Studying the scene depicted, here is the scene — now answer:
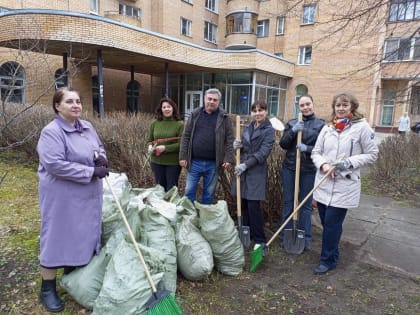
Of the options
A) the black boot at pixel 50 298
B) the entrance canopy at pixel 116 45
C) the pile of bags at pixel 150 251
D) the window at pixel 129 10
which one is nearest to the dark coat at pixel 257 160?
the pile of bags at pixel 150 251

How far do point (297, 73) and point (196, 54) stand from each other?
8.59 metres

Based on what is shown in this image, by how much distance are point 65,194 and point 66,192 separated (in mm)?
15

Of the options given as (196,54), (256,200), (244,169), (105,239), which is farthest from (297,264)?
(196,54)

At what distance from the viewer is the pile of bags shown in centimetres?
215

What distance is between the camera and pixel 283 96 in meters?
23.2

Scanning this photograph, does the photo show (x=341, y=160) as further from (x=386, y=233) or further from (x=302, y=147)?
(x=386, y=233)

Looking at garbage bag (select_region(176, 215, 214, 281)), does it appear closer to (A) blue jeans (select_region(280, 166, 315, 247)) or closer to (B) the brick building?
(A) blue jeans (select_region(280, 166, 315, 247))

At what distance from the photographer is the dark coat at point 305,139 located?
3.33m

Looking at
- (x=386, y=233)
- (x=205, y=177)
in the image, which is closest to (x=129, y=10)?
(x=205, y=177)

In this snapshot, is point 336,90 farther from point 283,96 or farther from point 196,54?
point 196,54

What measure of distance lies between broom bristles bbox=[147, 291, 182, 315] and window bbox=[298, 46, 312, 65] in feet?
74.3

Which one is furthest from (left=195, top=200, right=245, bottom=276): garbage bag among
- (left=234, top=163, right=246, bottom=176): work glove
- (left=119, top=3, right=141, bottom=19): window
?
(left=119, top=3, right=141, bottom=19): window

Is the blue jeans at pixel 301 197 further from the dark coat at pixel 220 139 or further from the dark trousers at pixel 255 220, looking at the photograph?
the dark coat at pixel 220 139

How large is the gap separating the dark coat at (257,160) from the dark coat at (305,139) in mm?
206
